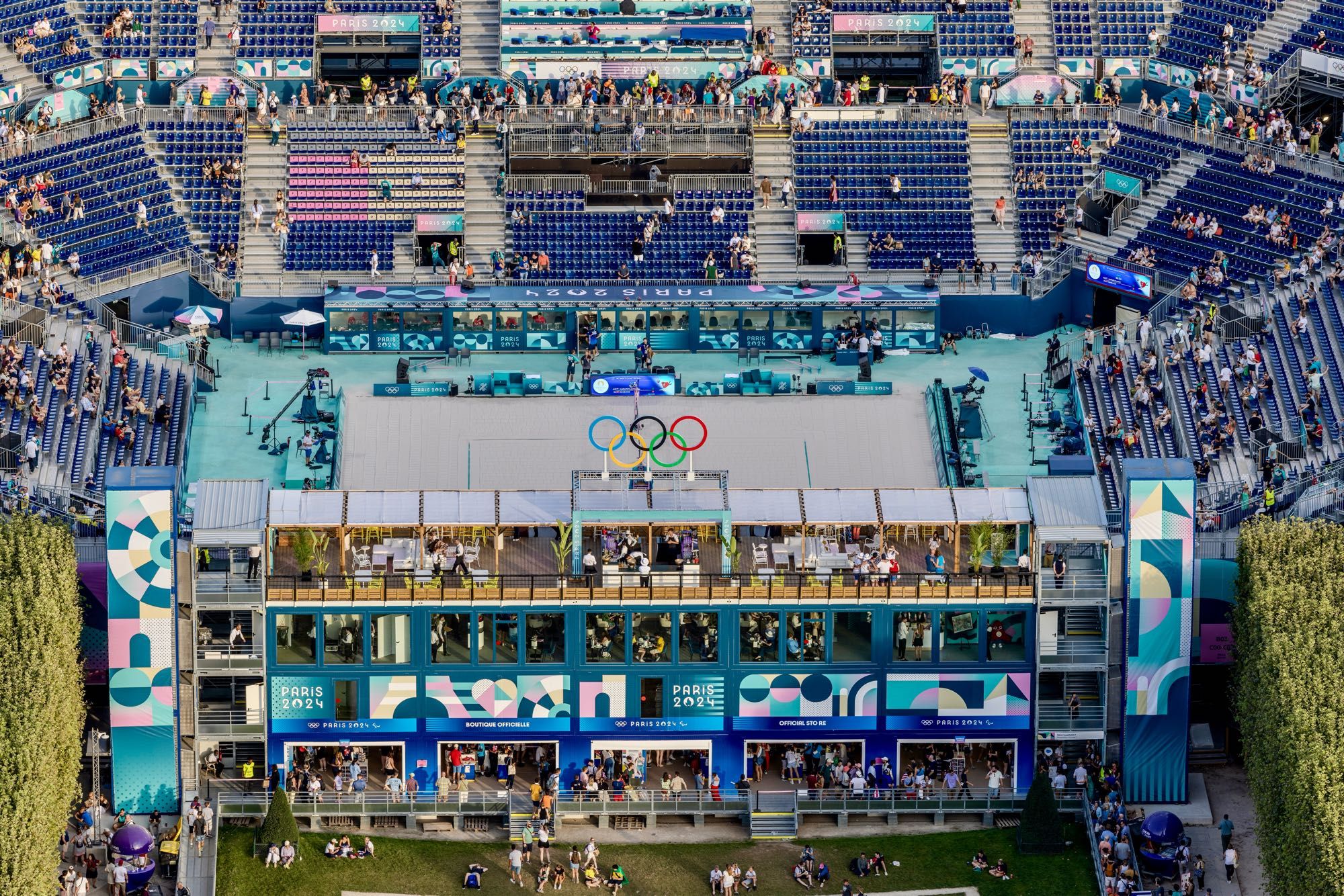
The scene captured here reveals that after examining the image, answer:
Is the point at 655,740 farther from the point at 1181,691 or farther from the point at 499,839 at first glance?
the point at 1181,691

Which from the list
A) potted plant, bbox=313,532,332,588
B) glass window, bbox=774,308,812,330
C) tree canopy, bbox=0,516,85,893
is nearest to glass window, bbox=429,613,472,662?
potted plant, bbox=313,532,332,588

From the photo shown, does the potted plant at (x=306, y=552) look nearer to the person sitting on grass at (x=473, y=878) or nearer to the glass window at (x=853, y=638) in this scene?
the person sitting on grass at (x=473, y=878)

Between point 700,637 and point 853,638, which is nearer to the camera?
point 700,637

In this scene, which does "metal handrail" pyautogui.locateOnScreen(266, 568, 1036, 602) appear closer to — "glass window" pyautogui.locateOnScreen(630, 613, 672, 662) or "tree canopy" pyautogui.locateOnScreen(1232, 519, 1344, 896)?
"glass window" pyautogui.locateOnScreen(630, 613, 672, 662)

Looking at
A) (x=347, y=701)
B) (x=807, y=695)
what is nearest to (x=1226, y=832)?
(x=807, y=695)

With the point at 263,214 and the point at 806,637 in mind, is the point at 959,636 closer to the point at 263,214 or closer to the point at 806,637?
the point at 806,637

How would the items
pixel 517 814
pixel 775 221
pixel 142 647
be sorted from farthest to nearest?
pixel 775 221, pixel 517 814, pixel 142 647
